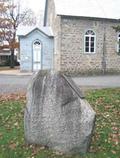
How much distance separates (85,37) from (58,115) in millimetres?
24621

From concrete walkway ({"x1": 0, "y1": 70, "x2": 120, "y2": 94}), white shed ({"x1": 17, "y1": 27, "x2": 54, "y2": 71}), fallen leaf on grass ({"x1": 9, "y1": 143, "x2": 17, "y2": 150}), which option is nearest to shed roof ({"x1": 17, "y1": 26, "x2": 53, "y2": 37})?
white shed ({"x1": 17, "y1": 27, "x2": 54, "y2": 71})

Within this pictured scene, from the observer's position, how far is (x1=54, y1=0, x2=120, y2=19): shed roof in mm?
30438

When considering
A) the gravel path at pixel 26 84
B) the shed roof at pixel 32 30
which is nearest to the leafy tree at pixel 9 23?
the shed roof at pixel 32 30

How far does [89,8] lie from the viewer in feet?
105

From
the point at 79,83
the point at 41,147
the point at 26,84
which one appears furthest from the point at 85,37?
the point at 41,147

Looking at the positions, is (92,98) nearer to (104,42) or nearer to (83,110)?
(83,110)

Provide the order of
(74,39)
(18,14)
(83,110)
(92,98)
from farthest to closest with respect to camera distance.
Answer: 1. (18,14)
2. (74,39)
3. (92,98)
4. (83,110)

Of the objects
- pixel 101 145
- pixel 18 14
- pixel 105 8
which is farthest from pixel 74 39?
pixel 18 14

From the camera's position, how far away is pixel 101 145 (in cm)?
750

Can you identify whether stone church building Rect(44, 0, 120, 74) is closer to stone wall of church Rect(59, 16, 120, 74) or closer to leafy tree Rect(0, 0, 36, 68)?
stone wall of church Rect(59, 16, 120, 74)

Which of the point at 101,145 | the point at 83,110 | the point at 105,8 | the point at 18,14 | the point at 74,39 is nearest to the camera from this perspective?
the point at 83,110

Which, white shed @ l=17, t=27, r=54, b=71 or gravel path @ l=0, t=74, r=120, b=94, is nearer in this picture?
gravel path @ l=0, t=74, r=120, b=94

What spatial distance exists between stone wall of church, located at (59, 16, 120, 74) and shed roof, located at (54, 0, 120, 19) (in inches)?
16.6

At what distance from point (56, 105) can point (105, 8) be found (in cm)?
2692
